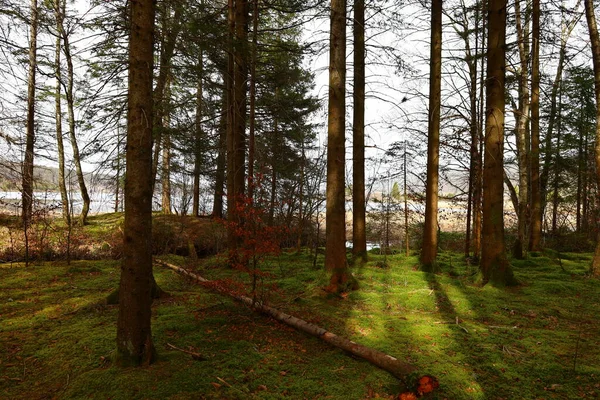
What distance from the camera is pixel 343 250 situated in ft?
22.5

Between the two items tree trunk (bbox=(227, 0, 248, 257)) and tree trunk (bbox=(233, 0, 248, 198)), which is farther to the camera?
tree trunk (bbox=(233, 0, 248, 198))

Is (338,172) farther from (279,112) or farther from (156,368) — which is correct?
(279,112)

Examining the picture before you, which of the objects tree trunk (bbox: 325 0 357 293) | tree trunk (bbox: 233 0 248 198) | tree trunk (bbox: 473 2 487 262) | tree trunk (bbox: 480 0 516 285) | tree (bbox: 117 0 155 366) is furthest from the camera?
tree trunk (bbox: 473 2 487 262)

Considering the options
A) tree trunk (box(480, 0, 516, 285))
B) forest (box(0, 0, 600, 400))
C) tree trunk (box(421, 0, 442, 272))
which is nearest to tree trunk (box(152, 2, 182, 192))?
forest (box(0, 0, 600, 400))

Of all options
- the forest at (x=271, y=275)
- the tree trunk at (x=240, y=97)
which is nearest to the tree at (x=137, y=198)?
the forest at (x=271, y=275)

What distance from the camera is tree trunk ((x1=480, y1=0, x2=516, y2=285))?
7469 millimetres

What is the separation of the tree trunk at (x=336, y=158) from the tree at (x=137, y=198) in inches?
163

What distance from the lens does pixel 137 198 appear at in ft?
10.8

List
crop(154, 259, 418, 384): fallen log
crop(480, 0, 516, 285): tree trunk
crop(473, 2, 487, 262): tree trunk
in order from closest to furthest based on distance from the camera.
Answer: crop(154, 259, 418, 384): fallen log → crop(480, 0, 516, 285): tree trunk → crop(473, 2, 487, 262): tree trunk

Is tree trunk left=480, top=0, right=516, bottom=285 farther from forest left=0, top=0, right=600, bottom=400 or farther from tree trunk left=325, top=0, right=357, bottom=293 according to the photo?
tree trunk left=325, top=0, right=357, bottom=293

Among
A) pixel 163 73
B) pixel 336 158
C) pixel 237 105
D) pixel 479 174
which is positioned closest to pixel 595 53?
pixel 479 174

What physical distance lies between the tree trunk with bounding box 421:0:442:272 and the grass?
1702 millimetres

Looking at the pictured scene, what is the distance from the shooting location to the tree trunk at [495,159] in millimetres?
7469

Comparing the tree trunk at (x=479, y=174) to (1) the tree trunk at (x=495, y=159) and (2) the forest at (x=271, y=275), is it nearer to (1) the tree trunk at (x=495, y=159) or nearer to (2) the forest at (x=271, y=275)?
(2) the forest at (x=271, y=275)
